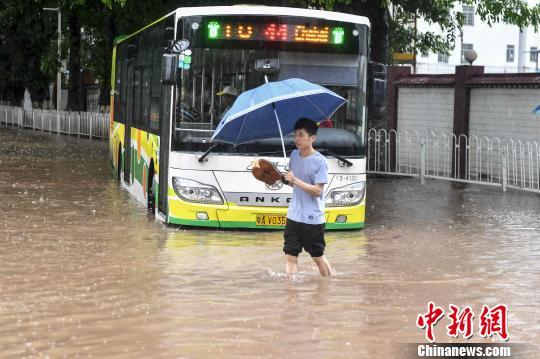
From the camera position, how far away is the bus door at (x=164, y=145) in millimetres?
15320

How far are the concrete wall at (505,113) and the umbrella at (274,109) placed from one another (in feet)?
40.8

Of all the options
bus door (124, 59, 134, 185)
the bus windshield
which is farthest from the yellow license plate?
bus door (124, 59, 134, 185)

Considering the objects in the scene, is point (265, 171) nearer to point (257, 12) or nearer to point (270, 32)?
point (270, 32)

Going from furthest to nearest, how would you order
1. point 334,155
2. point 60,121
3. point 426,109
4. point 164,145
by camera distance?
point 60,121 < point 426,109 < point 164,145 < point 334,155

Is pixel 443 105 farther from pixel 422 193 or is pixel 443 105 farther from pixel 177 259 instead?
pixel 177 259

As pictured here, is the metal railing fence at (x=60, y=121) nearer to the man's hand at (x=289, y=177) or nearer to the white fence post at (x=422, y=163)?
the white fence post at (x=422, y=163)

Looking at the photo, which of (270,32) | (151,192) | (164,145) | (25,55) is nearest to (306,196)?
(270,32)

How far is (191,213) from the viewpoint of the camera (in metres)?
15.1

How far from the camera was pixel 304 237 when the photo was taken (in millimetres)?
10820

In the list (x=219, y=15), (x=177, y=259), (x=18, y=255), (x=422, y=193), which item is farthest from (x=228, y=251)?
(x=422, y=193)

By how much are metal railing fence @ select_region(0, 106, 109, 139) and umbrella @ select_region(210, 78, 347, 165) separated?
34.2m

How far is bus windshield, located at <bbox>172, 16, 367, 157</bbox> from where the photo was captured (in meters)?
14.9

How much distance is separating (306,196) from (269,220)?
4.21 metres

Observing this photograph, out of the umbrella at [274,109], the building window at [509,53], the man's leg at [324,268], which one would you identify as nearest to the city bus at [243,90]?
the umbrella at [274,109]
